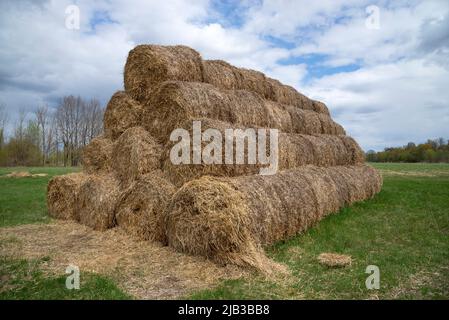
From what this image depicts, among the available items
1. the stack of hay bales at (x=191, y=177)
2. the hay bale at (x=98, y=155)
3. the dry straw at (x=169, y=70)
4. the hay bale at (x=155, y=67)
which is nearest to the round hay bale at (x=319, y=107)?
the stack of hay bales at (x=191, y=177)

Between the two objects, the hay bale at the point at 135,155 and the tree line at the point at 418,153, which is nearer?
the hay bale at the point at 135,155

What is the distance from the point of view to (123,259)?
22.0 feet

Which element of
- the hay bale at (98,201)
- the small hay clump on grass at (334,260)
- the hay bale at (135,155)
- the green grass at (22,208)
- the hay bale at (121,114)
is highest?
the hay bale at (121,114)

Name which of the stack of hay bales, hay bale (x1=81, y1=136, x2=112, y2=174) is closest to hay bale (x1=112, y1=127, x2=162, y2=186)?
the stack of hay bales

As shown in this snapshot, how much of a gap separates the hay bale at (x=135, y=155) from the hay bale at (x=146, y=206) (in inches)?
11.5

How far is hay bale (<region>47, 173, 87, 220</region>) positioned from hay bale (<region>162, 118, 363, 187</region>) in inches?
132

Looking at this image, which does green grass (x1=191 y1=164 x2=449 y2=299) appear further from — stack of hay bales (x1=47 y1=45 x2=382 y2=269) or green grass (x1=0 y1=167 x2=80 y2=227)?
green grass (x1=0 y1=167 x2=80 y2=227)

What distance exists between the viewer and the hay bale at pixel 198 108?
27.7 feet

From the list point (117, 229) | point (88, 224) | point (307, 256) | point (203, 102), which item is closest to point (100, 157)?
point (88, 224)

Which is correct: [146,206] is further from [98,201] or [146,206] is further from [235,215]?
[235,215]

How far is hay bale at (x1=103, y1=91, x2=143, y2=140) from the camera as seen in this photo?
31.8 feet

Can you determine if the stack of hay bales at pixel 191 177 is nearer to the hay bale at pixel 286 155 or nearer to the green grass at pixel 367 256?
the hay bale at pixel 286 155

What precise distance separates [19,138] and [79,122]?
8.45 metres

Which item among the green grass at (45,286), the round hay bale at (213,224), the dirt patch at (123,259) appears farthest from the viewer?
the round hay bale at (213,224)
